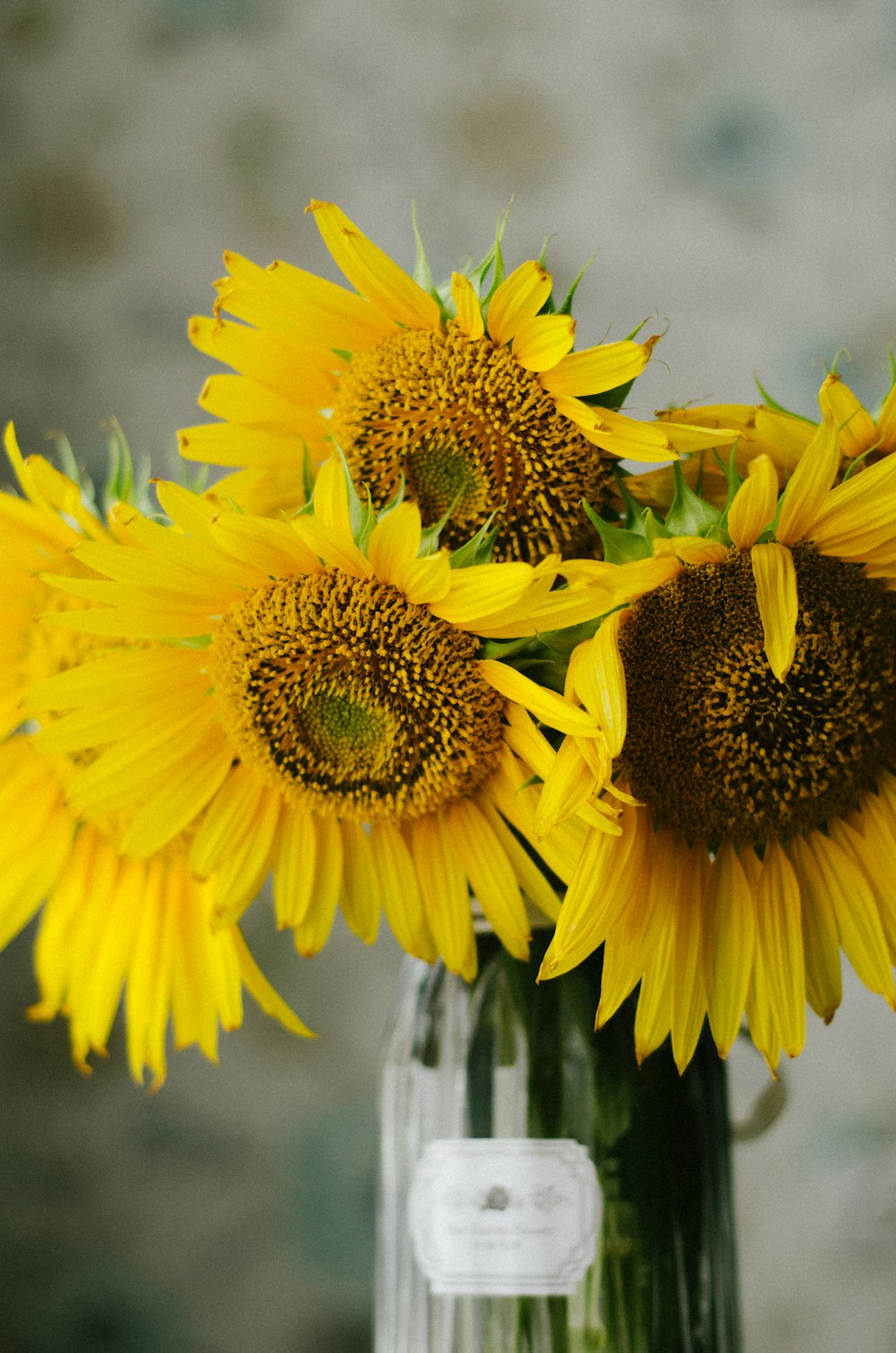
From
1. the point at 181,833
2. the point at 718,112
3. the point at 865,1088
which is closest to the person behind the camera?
the point at 181,833

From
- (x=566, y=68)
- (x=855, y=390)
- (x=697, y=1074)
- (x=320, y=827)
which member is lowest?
(x=697, y=1074)

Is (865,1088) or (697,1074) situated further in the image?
(865,1088)

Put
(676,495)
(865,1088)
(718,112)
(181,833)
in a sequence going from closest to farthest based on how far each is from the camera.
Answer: (676,495), (181,833), (865,1088), (718,112)

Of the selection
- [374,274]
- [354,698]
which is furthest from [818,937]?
[374,274]

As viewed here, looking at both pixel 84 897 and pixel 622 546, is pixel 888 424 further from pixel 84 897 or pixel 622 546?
pixel 84 897

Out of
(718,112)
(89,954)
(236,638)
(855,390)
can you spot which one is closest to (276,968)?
(89,954)

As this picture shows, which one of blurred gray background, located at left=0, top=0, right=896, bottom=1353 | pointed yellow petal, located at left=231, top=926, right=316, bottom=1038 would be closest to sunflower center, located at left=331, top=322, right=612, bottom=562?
pointed yellow petal, located at left=231, top=926, right=316, bottom=1038

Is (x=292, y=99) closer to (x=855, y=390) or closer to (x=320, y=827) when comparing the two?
(x=855, y=390)
